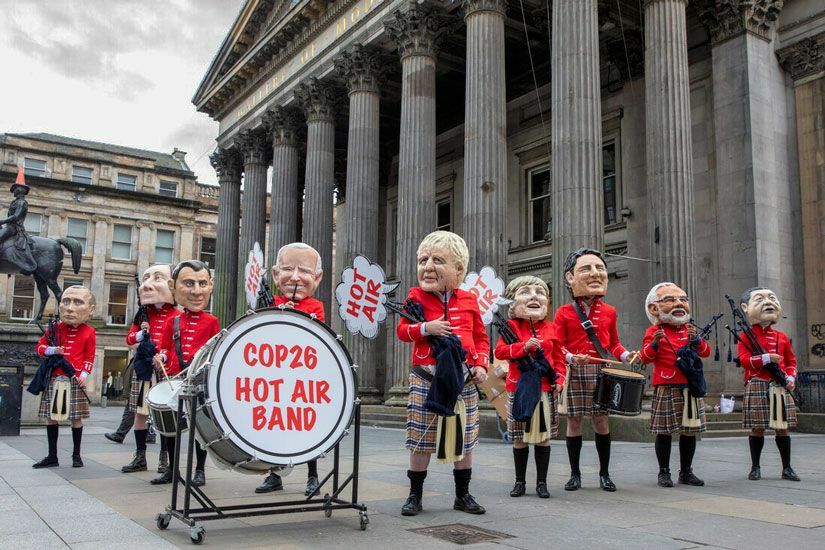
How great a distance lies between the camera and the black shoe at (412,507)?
18.8 feet

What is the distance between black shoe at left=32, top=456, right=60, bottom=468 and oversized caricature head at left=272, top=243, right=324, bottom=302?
4474mm

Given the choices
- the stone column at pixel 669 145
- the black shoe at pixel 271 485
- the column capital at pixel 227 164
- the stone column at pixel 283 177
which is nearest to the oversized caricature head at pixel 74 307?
the black shoe at pixel 271 485

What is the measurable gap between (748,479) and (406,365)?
512 inches

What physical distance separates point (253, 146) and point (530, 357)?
27.7 m

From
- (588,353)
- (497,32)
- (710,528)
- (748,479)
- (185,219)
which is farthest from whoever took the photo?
(185,219)

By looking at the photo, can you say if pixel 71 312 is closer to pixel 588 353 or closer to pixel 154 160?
pixel 588 353

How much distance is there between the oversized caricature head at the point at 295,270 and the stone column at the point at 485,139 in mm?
11998

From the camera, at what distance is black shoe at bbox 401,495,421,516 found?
5730 mm

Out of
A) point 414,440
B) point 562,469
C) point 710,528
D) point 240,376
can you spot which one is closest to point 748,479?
point 562,469

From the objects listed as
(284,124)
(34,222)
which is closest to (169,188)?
(34,222)

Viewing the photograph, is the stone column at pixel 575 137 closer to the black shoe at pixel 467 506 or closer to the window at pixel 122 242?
the black shoe at pixel 467 506

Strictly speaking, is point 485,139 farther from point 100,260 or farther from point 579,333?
point 100,260

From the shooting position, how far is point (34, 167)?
46062 mm

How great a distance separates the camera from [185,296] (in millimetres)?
7477
